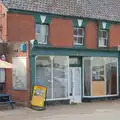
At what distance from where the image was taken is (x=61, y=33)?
81.9 feet

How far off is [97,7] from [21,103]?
34.7 ft

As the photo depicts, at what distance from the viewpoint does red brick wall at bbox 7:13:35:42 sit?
2286cm

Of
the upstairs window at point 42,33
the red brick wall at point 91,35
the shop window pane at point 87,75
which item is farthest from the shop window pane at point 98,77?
the upstairs window at point 42,33

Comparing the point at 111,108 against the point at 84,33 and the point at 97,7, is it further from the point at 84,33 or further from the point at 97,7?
the point at 97,7

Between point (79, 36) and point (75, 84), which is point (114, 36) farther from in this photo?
point (75, 84)

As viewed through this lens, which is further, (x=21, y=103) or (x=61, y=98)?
(x=61, y=98)

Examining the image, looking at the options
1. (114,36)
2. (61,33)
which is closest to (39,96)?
(61,33)

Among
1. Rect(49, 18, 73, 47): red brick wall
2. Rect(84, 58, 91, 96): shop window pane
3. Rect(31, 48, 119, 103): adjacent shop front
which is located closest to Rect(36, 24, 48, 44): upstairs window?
Rect(49, 18, 73, 47): red brick wall

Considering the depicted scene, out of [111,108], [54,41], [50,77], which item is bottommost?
[111,108]

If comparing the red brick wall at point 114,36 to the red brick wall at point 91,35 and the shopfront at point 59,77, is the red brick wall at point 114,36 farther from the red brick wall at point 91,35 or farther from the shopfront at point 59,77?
the shopfront at point 59,77

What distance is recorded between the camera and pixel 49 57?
22.0 metres

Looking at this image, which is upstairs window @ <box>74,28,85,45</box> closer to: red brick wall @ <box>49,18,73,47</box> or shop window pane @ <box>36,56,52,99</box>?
red brick wall @ <box>49,18,73,47</box>

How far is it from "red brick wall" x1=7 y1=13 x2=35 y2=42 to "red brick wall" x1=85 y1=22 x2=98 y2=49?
4406mm

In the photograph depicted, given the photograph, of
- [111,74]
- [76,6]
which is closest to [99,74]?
[111,74]
